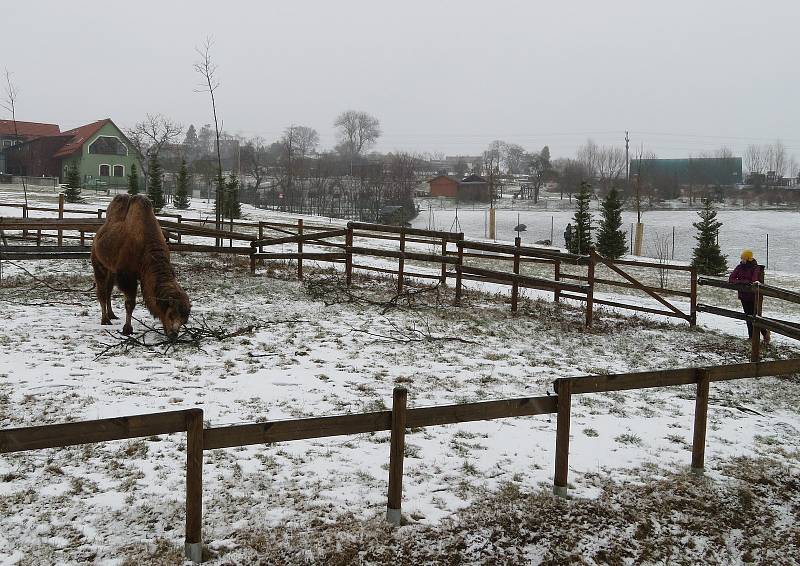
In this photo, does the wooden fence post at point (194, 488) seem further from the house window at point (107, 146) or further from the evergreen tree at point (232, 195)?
the house window at point (107, 146)

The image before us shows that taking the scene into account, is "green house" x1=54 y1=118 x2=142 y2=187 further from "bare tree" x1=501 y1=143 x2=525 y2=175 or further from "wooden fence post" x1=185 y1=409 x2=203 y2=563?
"bare tree" x1=501 y1=143 x2=525 y2=175

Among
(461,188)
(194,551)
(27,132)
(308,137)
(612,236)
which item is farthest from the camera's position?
(308,137)

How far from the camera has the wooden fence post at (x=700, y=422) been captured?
547 centimetres

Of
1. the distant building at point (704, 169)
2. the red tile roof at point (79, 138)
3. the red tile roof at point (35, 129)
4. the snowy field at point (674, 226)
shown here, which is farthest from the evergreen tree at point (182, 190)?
the distant building at point (704, 169)

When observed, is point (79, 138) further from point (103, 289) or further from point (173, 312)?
point (173, 312)

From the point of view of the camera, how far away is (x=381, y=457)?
5.55m

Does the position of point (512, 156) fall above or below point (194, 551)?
above

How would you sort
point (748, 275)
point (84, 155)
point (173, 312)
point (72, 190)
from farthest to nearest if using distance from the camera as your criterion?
point (84, 155), point (72, 190), point (748, 275), point (173, 312)

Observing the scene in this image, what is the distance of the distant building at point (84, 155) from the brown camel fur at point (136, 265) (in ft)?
175

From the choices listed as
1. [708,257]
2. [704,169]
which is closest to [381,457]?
[708,257]

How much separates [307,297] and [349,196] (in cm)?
4531

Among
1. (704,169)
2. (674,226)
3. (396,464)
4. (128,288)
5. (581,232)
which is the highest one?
(704,169)

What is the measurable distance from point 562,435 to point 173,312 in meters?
5.72

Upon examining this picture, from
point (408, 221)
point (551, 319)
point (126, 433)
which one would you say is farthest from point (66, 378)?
point (408, 221)
